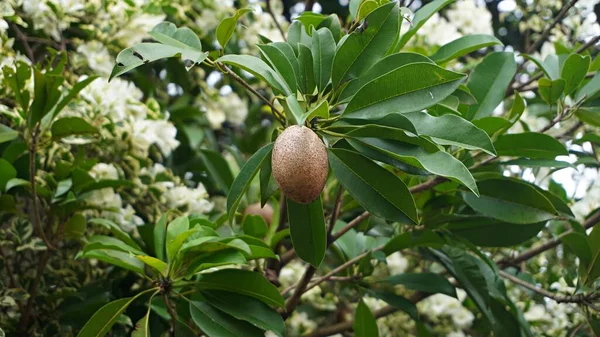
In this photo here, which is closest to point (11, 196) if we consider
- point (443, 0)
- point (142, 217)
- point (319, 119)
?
point (142, 217)

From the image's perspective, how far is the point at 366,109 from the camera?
945 millimetres

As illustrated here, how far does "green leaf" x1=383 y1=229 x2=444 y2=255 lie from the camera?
4.30 feet

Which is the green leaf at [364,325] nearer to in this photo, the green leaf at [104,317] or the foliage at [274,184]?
the foliage at [274,184]

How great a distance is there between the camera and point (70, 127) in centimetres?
135

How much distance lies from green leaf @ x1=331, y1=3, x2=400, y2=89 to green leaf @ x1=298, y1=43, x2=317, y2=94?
39mm

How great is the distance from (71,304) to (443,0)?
0.91 meters

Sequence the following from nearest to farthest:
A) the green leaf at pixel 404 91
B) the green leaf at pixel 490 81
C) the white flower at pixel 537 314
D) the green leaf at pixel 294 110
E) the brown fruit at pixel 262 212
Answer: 1. the green leaf at pixel 294 110
2. the green leaf at pixel 404 91
3. the green leaf at pixel 490 81
4. the brown fruit at pixel 262 212
5. the white flower at pixel 537 314

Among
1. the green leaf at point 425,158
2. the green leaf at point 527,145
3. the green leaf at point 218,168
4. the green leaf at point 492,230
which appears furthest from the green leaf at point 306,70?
the green leaf at point 218,168

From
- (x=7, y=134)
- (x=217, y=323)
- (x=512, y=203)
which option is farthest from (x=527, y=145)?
(x=7, y=134)

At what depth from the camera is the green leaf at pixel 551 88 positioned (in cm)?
123

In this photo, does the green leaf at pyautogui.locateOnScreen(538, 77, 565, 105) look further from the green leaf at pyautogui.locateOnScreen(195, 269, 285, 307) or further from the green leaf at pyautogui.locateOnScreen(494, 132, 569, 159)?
the green leaf at pyautogui.locateOnScreen(195, 269, 285, 307)

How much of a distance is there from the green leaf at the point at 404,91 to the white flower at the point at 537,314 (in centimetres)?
112

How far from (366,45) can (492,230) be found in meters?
0.53

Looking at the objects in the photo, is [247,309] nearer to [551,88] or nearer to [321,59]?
[321,59]
